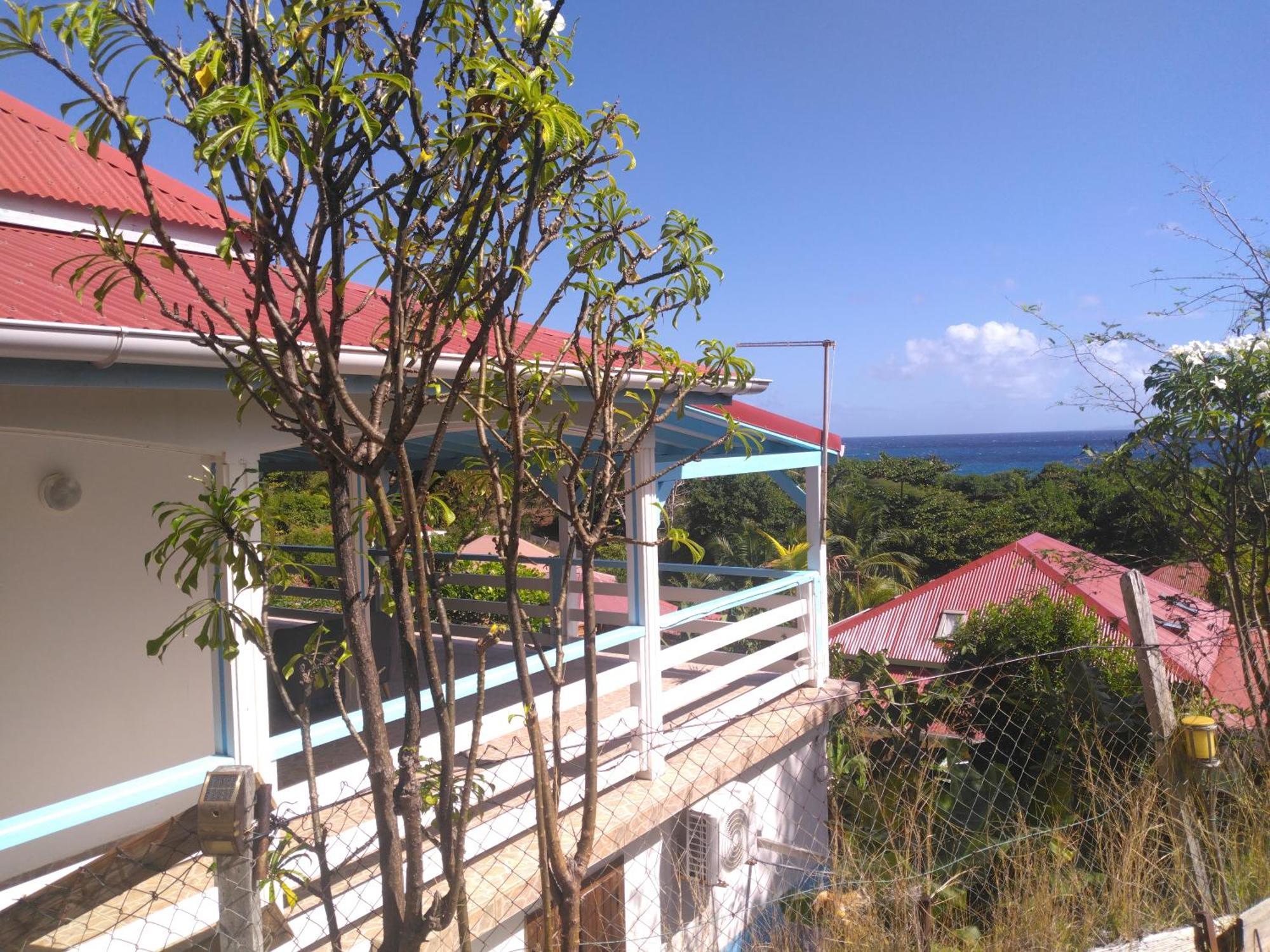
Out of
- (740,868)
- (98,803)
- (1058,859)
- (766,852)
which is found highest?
(98,803)

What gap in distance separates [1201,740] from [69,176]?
22.6 ft

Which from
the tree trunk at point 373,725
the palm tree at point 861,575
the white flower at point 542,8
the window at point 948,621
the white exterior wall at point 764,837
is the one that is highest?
the white flower at point 542,8

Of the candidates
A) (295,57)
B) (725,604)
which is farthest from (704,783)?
(295,57)

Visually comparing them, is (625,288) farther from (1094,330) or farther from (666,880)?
(1094,330)

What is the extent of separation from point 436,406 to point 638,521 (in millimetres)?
1709

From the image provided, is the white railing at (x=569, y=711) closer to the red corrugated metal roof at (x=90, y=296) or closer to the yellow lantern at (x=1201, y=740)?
the red corrugated metal roof at (x=90, y=296)

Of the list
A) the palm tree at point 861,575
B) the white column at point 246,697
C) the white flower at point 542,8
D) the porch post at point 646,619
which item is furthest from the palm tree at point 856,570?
the white flower at point 542,8

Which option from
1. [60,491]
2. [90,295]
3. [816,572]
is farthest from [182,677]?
[816,572]

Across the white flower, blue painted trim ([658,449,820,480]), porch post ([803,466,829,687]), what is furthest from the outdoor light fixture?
porch post ([803,466,829,687])

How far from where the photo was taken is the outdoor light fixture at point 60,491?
482cm

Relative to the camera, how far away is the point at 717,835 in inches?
241

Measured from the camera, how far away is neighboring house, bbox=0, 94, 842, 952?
3.29 m

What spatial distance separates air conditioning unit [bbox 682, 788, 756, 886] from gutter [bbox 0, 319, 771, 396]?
171 inches

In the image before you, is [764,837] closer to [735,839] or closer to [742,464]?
[735,839]
